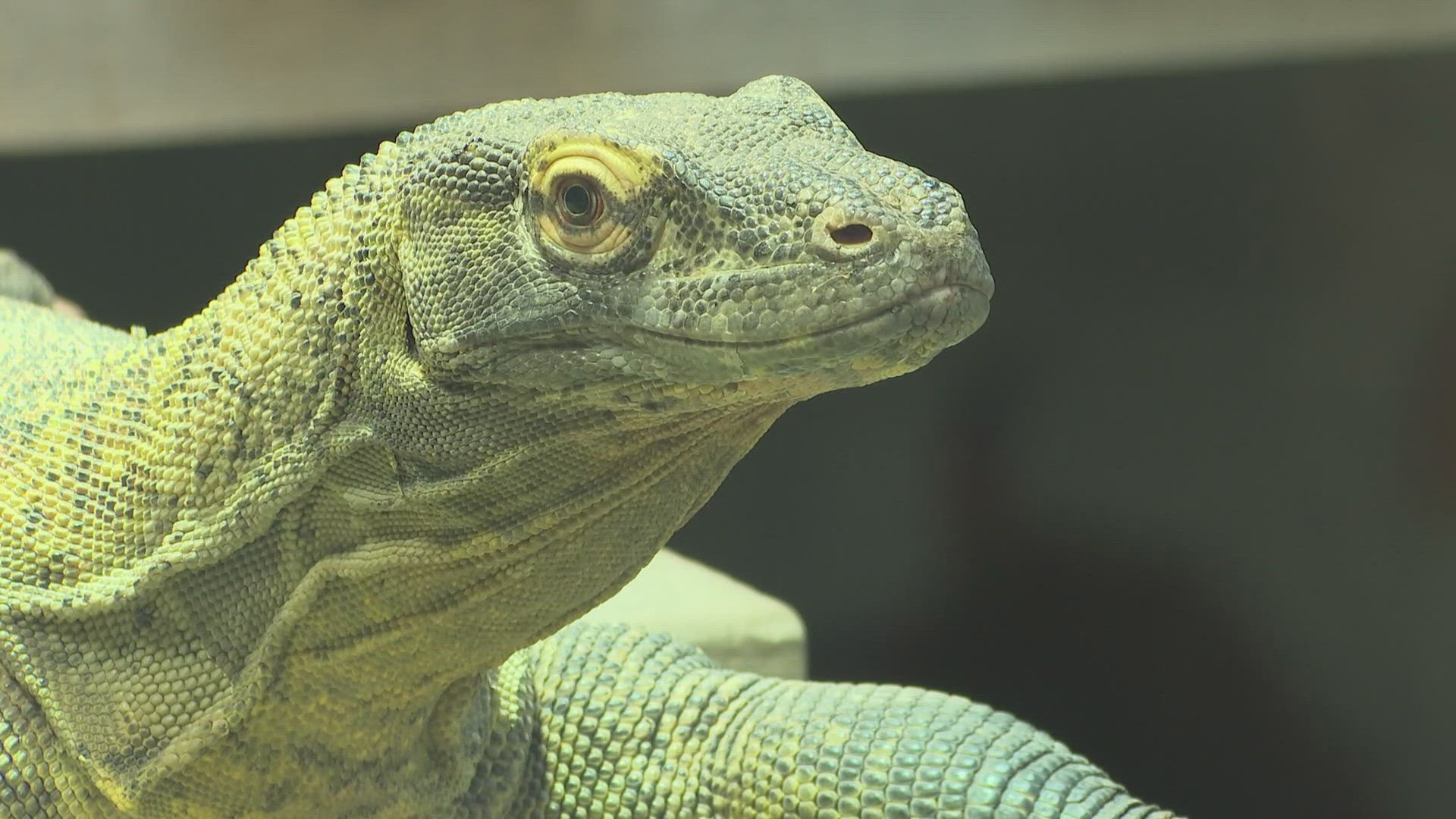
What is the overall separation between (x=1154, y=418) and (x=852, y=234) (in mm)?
3951

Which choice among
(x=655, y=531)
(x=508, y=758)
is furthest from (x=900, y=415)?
(x=655, y=531)

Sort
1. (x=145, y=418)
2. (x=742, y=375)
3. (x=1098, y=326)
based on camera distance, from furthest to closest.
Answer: (x=1098, y=326) < (x=145, y=418) < (x=742, y=375)

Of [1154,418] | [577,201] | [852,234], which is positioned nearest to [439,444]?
[577,201]

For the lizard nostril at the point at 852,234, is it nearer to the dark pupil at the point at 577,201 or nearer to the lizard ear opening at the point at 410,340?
the dark pupil at the point at 577,201

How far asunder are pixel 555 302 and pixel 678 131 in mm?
293

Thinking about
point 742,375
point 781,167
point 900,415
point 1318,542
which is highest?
point 781,167

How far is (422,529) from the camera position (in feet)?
6.87

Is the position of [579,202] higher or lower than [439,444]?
higher

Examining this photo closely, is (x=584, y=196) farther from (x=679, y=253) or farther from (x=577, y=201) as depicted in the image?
(x=679, y=253)

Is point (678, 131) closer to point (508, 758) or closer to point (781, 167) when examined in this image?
point (781, 167)

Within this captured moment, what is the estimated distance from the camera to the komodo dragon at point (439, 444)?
69.8 inches

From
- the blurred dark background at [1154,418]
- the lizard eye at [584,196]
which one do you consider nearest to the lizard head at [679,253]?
the lizard eye at [584,196]

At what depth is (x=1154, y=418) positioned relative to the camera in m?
5.38

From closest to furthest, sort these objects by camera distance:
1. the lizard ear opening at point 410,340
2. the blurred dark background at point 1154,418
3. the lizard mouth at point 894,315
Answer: the lizard mouth at point 894,315, the lizard ear opening at point 410,340, the blurred dark background at point 1154,418
